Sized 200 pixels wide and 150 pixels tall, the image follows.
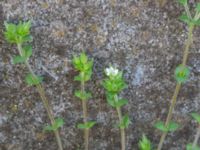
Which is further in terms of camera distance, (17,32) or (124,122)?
(124,122)

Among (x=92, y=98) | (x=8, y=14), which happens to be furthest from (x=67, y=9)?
(x=92, y=98)

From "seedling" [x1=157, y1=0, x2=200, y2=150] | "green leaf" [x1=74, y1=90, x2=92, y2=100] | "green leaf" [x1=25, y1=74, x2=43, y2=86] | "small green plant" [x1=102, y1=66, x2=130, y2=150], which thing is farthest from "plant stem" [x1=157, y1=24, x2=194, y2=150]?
"green leaf" [x1=25, y1=74, x2=43, y2=86]

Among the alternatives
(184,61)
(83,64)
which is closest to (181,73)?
(184,61)

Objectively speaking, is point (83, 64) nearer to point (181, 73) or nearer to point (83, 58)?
point (83, 58)

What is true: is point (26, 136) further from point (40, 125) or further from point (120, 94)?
point (120, 94)

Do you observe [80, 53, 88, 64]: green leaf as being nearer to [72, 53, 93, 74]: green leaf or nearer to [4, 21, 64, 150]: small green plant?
[72, 53, 93, 74]: green leaf

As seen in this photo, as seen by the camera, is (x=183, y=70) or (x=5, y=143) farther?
(x=5, y=143)
